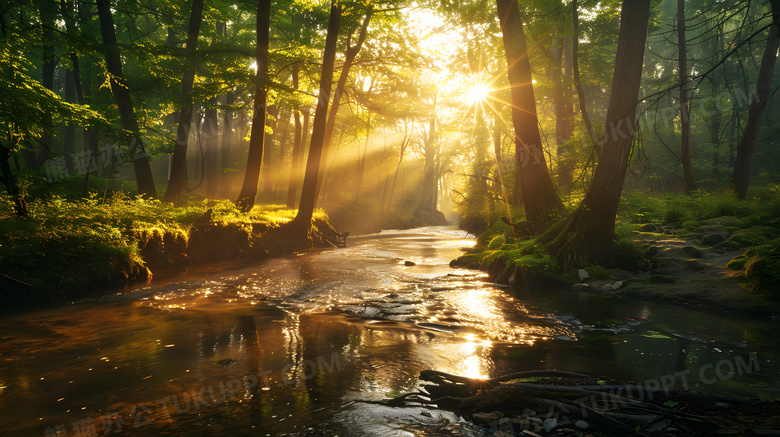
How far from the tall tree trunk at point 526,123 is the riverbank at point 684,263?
120cm

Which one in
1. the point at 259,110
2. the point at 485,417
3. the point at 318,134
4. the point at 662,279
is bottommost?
the point at 485,417

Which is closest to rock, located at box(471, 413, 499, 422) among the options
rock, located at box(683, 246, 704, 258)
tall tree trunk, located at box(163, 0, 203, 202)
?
rock, located at box(683, 246, 704, 258)

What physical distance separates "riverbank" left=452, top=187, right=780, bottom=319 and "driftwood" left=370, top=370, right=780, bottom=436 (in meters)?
4.13

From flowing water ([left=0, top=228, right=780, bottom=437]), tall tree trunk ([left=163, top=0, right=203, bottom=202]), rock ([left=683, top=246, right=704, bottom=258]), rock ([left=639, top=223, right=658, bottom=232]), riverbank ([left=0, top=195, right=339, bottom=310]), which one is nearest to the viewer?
flowing water ([left=0, top=228, right=780, bottom=437])

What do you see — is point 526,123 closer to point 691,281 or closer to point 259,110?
point 691,281

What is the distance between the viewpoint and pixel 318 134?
567 inches

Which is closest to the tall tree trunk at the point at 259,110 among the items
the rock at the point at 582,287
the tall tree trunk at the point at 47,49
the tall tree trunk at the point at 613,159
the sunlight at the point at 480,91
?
the tall tree trunk at the point at 47,49

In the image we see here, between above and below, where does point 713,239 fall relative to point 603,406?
above

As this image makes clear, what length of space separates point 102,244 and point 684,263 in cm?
1124

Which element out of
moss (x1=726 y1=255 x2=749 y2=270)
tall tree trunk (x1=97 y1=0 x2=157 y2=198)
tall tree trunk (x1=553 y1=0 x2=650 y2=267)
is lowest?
moss (x1=726 y1=255 x2=749 y2=270)

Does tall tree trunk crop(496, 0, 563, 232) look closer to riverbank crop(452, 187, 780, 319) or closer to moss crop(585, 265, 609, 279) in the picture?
riverbank crop(452, 187, 780, 319)

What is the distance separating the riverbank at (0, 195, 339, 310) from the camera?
6.36m

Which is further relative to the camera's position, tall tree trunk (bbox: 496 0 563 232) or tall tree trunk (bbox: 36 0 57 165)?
tall tree trunk (bbox: 496 0 563 232)

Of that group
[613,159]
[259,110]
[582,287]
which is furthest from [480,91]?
[582,287]
